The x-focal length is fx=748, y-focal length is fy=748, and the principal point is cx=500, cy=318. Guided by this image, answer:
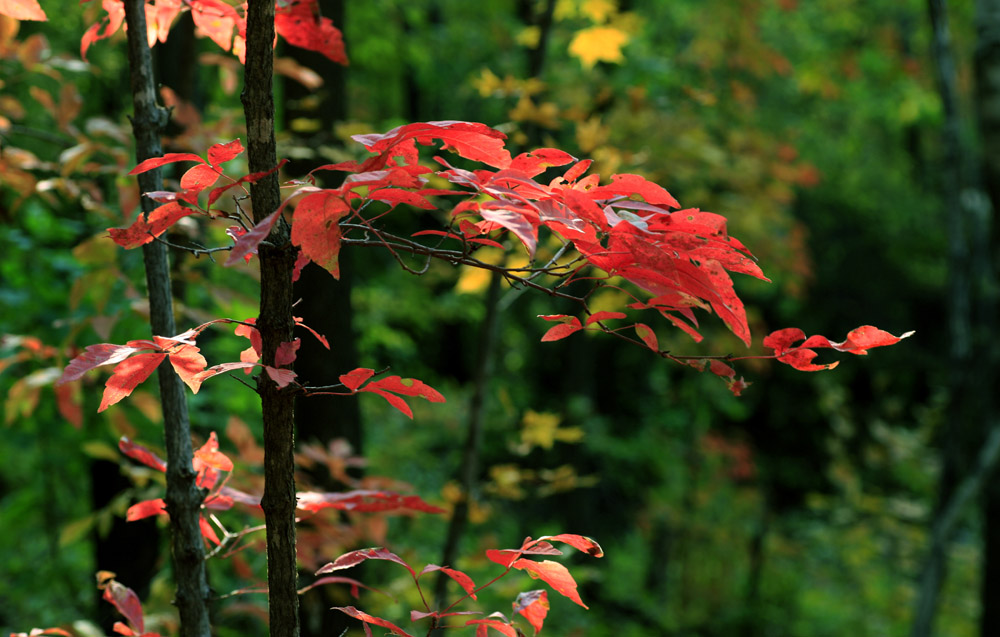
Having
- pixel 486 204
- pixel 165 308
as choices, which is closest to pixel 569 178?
pixel 486 204

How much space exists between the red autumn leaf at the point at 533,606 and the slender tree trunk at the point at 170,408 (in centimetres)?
48

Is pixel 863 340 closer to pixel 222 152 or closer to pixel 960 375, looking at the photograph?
pixel 222 152

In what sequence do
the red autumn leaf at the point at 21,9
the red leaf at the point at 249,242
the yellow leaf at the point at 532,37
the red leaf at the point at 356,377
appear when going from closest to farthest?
the red leaf at the point at 249,242, the red leaf at the point at 356,377, the red autumn leaf at the point at 21,9, the yellow leaf at the point at 532,37

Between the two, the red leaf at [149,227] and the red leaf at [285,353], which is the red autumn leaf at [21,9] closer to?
the red leaf at [149,227]

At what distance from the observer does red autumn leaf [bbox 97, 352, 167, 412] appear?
2.27ft

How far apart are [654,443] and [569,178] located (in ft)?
19.8

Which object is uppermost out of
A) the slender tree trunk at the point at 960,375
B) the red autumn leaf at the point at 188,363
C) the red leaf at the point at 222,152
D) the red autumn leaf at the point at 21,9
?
the red autumn leaf at the point at 21,9

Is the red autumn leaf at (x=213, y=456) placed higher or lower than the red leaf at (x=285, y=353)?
lower

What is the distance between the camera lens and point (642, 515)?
22.1ft

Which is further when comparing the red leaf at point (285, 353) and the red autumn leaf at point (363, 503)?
the red autumn leaf at point (363, 503)

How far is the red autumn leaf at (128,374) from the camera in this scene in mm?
691

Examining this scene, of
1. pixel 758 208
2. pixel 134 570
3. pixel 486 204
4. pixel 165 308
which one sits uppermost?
pixel 486 204

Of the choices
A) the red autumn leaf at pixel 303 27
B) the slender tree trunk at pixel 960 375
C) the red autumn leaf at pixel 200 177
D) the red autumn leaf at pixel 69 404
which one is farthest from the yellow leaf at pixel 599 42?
the red autumn leaf at pixel 200 177

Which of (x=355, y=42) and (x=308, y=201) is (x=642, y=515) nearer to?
(x=355, y=42)
